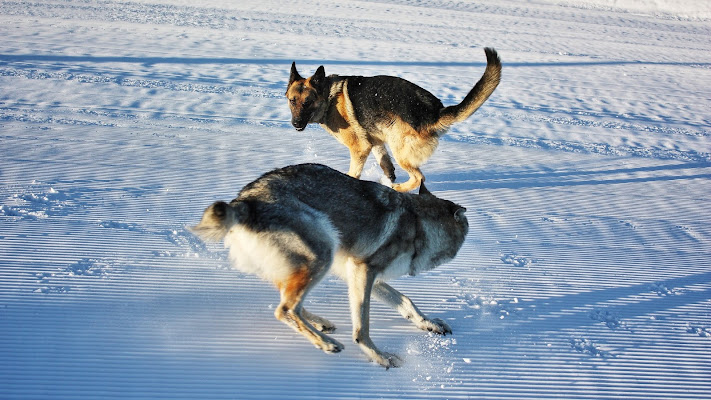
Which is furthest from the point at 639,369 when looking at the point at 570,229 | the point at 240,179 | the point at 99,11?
the point at 99,11

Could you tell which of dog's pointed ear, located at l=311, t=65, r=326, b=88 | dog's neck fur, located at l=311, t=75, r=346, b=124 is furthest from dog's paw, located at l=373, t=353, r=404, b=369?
dog's pointed ear, located at l=311, t=65, r=326, b=88

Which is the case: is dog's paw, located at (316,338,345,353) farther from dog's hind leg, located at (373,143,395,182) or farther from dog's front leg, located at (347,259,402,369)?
dog's hind leg, located at (373,143,395,182)

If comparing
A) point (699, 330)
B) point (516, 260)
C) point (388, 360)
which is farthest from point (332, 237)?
point (699, 330)

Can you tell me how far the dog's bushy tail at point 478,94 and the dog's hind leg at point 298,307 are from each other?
2988 mm

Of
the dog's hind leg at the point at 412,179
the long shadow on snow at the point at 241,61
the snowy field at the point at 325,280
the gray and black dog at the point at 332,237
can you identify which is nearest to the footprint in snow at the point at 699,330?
the snowy field at the point at 325,280

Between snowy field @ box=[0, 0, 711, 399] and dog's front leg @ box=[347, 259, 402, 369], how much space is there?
0.09 meters

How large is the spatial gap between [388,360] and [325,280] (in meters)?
1.07

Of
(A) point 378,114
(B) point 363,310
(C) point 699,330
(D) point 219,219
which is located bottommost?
(C) point 699,330

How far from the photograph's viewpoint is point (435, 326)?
3600 millimetres

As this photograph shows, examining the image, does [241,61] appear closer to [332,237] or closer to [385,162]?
[385,162]

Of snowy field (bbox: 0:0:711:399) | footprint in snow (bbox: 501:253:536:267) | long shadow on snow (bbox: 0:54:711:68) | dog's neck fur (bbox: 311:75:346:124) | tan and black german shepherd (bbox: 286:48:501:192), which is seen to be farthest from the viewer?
long shadow on snow (bbox: 0:54:711:68)

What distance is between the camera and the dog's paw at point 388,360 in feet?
10.6

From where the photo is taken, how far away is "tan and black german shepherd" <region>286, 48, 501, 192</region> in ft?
18.6

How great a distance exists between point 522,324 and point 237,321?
209 cm
